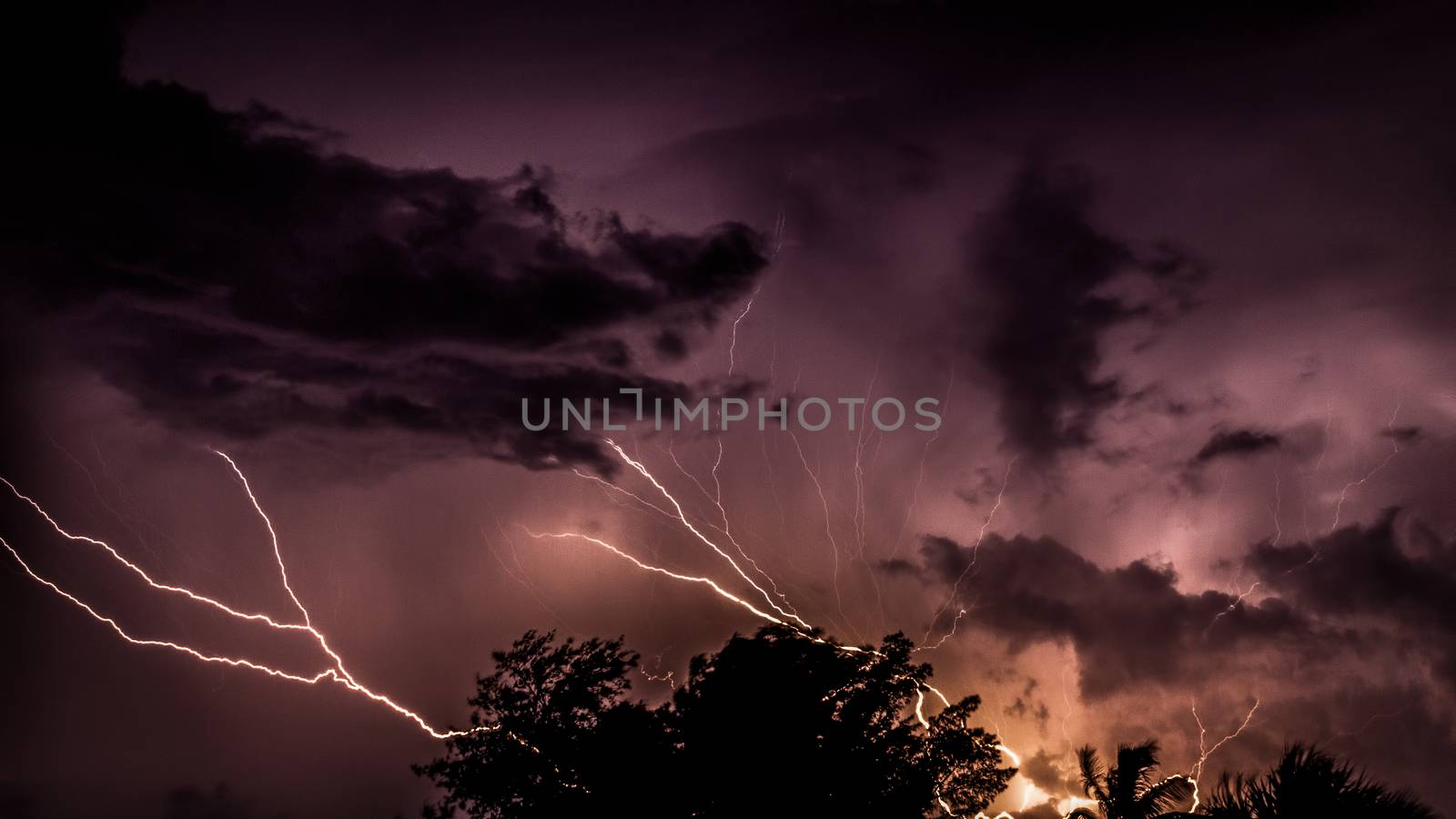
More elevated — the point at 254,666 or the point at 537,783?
the point at 254,666

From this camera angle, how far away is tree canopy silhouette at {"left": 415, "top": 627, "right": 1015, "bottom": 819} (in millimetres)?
10180

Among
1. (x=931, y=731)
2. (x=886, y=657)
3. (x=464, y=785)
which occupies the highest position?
(x=886, y=657)

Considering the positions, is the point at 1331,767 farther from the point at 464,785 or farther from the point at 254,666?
the point at 254,666

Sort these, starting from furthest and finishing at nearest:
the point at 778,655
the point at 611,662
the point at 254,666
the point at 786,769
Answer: the point at 254,666
the point at 611,662
the point at 778,655
the point at 786,769

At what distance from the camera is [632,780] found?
1059cm

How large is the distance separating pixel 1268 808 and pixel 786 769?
6.11m

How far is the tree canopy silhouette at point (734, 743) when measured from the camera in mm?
10180

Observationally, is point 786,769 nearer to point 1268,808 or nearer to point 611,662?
point 611,662

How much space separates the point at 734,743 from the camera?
33.9ft

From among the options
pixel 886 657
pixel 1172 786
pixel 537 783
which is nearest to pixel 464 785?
pixel 537 783

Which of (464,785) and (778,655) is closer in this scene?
(778,655)

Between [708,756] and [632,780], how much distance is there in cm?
117

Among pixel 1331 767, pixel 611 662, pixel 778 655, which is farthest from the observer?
pixel 611 662

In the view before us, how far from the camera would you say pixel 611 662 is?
1292 cm
